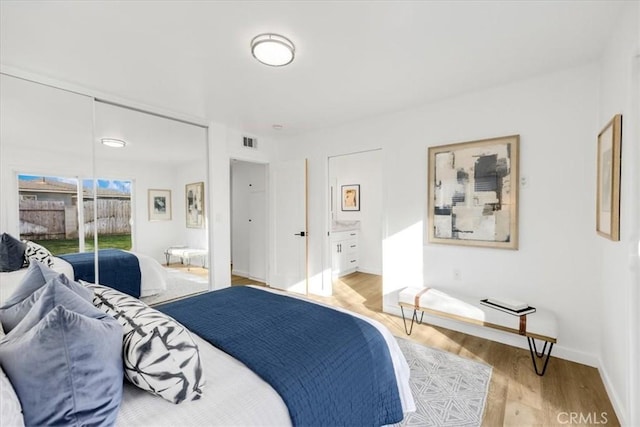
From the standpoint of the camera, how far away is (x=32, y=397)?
770mm

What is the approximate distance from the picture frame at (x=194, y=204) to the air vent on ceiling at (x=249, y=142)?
93 centimetres

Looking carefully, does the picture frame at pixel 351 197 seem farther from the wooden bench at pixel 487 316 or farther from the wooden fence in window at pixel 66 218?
the wooden fence in window at pixel 66 218

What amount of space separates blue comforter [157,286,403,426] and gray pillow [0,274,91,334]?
628 millimetres

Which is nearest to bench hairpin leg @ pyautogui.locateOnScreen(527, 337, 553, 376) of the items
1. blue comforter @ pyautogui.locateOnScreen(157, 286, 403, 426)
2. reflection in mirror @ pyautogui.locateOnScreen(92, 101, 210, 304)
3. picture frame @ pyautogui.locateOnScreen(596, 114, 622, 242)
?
picture frame @ pyautogui.locateOnScreen(596, 114, 622, 242)

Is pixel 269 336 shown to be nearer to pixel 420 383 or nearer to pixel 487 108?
pixel 420 383

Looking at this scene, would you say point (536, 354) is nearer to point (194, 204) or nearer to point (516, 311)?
point (516, 311)

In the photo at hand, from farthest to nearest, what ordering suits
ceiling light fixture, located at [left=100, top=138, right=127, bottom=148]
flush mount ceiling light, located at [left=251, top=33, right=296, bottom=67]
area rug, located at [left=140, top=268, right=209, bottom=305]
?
area rug, located at [left=140, top=268, right=209, bottom=305], ceiling light fixture, located at [left=100, top=138, right=127, bottom=148], flush mount ceiling light, located at [left=251, top=33, right=296, bottom=67]

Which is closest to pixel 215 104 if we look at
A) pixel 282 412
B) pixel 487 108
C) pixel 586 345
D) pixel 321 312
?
pixel 321 312

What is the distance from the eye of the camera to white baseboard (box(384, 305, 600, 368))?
2354 millimetres

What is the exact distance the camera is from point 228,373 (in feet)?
3.71

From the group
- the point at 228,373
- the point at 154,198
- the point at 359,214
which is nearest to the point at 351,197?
the point at 359,214

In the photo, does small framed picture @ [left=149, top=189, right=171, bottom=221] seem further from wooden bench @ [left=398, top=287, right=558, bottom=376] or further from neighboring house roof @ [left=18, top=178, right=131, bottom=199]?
wooden bench @ [left=398, top=287, right=558, bottom=376]

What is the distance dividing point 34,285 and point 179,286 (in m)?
2.35

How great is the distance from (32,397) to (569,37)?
3228 millimetres
